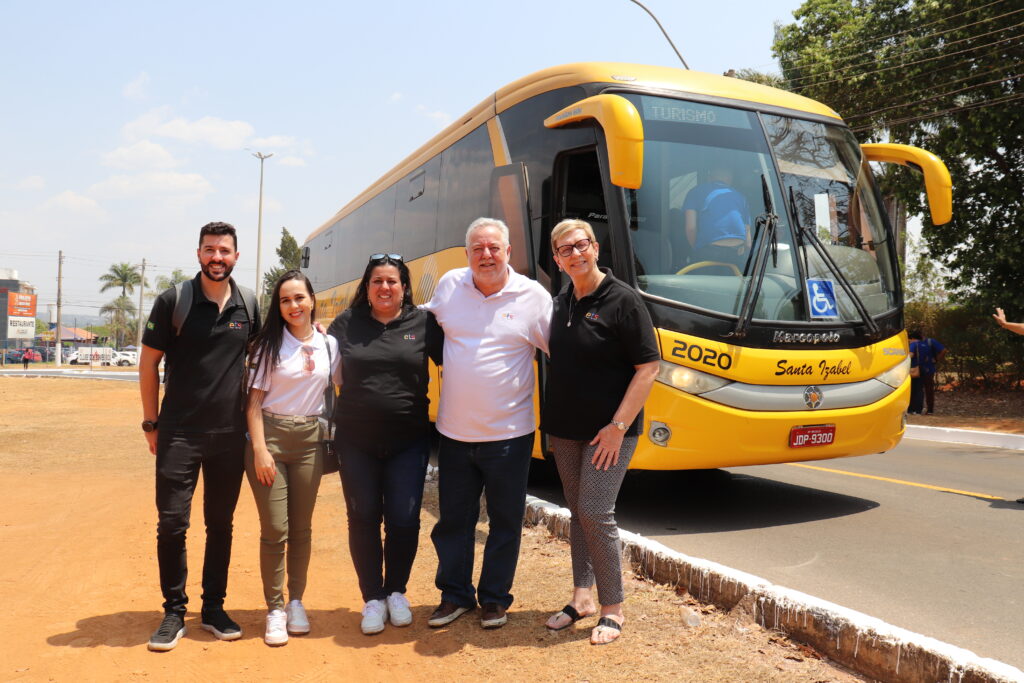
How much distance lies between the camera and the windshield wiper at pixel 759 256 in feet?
20.1

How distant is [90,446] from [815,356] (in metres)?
10.7

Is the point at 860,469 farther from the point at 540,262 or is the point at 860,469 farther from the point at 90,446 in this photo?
the point at 90,446

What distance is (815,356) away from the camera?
629 centimetres

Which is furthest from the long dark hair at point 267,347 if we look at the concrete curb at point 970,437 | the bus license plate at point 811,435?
the concrete curb at point 970,437

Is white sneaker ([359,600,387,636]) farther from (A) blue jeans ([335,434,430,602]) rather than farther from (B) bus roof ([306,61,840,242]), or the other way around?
(B) bus roof ([306,61,840,242])

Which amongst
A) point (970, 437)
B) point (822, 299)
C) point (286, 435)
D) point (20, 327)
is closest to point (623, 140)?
point (822, 299)

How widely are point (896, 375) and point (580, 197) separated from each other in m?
2.91

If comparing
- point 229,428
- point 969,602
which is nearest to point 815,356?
point 969,602

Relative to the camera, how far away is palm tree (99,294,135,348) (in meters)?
93.1

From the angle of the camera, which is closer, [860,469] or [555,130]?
[555,130]

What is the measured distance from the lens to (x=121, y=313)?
95625 mm

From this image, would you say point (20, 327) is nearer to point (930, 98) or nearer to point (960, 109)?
point (930, 98)

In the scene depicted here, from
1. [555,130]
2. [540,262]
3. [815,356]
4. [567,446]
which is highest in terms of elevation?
[555,130]

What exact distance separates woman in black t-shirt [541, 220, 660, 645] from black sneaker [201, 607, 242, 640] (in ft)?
5.78
